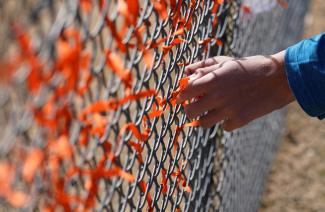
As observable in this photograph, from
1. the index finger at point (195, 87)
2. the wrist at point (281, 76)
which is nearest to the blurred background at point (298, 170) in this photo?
the wrist at point (281, 76)

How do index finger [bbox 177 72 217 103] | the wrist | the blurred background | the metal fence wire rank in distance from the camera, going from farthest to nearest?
the blurred background
the wrist
index finger [bbox 177 72 217 103]
the metal fence wire

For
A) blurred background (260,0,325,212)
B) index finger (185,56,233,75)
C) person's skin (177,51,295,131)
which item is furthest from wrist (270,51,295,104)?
blurred background (260,0,325,212)

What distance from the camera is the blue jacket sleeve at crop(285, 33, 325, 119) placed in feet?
5.79

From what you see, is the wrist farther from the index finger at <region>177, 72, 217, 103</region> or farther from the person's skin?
the index finger at <region>177, 72, 217, 103</region>

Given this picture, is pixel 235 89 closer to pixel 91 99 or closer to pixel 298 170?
pixel 91 99

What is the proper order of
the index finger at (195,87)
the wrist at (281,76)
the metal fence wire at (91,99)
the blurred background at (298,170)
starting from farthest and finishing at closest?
the blurred background at (298,170)
the wrist at (281,76)
the index finger at (195,87)
the metal fence wire at (91,99)

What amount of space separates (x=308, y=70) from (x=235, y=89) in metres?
0.19

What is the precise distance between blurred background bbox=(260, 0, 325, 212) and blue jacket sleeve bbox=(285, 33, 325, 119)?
1.75 m

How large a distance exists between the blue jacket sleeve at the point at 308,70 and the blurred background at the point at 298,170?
175cm

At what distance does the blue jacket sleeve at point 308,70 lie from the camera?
176cm

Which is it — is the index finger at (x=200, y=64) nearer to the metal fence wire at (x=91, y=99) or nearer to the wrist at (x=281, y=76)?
the metal fence wire at (x=91, y=99)

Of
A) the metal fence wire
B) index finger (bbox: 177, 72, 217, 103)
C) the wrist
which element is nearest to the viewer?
the metal fence wire

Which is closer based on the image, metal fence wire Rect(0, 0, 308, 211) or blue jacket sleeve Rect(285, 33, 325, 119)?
metal fence wire Rect(0, 0, 308, 211)

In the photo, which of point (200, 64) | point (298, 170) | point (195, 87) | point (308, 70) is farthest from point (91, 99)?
point (298, 170)
